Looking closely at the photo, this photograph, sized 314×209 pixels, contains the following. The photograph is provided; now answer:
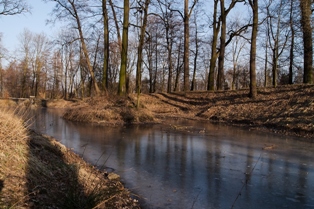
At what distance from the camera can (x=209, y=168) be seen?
702cm

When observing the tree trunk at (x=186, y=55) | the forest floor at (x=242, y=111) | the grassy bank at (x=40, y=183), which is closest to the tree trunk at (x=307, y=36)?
the forest floor at (x=242, y=111)

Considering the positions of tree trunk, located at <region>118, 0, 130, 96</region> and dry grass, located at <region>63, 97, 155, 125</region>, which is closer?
dry grass, located at <region>63, 97, 155, 125</region>

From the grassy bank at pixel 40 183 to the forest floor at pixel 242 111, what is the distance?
34.7 ft

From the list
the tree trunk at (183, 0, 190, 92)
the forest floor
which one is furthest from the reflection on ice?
the tree trunk at (183, 0, 190, 92)

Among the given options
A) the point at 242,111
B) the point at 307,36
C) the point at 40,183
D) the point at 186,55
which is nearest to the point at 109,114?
the point at 242,111

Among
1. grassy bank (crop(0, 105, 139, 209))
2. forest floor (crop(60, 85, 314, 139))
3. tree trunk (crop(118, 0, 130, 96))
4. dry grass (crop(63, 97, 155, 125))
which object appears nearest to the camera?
grassy bank (crop(0, 105, 139, 209))

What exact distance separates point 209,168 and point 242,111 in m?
12.4

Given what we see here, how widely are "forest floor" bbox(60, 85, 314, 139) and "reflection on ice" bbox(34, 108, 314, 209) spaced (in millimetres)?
3177

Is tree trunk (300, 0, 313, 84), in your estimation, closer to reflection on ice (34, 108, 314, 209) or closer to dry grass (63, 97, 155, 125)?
reflection on ice (34, 108, 314, 209)

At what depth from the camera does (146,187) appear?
5.68 m

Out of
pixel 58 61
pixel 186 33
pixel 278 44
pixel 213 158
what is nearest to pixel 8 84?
pixel 58 61

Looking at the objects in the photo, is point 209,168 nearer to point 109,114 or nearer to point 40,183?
point 40,183

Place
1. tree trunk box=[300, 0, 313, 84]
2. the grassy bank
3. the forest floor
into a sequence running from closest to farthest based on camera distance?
the grassy bank → the forest floor → tree trunk box=[300, 0, 313, 84]

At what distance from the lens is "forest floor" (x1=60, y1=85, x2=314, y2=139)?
564 inches
